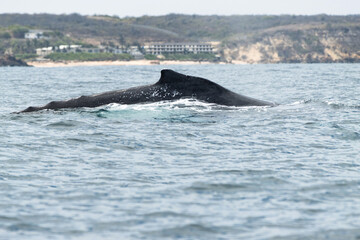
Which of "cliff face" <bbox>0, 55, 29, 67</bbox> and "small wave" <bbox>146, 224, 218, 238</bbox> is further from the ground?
"small wave" <bbox>146, 224, 218, 238</bbox>

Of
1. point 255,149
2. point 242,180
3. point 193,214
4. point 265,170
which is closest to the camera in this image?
point 193,214

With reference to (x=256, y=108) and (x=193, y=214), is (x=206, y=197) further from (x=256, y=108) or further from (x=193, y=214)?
(x=256, y=108)

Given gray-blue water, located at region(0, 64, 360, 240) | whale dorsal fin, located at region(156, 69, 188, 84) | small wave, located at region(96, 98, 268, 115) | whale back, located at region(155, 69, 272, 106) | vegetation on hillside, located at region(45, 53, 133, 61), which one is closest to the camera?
gray-blue water, located at region(0, 64, 360, 240)

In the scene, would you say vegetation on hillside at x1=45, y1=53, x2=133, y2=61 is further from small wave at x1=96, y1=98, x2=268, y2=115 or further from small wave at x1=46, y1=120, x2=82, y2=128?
small wave at x1=46, y1=120, x2=82, y2=128

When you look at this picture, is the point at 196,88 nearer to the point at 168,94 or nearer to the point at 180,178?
the point at 168,94

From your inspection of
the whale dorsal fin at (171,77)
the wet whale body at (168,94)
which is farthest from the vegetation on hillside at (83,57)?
the whale dorsal fin at (171,77)

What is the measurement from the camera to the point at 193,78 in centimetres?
1739

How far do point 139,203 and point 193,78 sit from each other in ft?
31.8

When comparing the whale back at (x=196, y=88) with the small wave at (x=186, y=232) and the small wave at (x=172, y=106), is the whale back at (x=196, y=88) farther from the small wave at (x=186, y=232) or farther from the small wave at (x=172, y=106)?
Answer: the small wave at (x=186, y=232)

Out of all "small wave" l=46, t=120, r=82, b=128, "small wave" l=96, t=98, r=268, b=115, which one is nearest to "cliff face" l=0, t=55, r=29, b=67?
"small wave" l=96, t=98, r=268, b=115

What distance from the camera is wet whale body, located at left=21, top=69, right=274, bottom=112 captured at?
1728 centimetres

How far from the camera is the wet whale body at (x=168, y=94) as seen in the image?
17281 mm

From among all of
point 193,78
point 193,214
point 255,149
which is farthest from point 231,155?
point 193,78

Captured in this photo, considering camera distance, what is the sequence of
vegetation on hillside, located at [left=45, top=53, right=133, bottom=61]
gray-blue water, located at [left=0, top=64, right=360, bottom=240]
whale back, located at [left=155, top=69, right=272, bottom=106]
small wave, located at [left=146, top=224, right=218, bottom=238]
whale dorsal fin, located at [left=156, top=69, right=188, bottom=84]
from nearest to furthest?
1. small wave, located at [left=146, top=224, right=218, bottom=238]
2. gray-blue water, located at [left=0, top=64, right=360, bottom=240]
3. whale dorsal fin, located at [left=156, top=69, right=188, bottom=84]
4. whale back, located at [left=155, top=69, right=272, bottom=106]
5. vegetation on hillside, located at [left=45, top=53, right=133, bottom=61]
